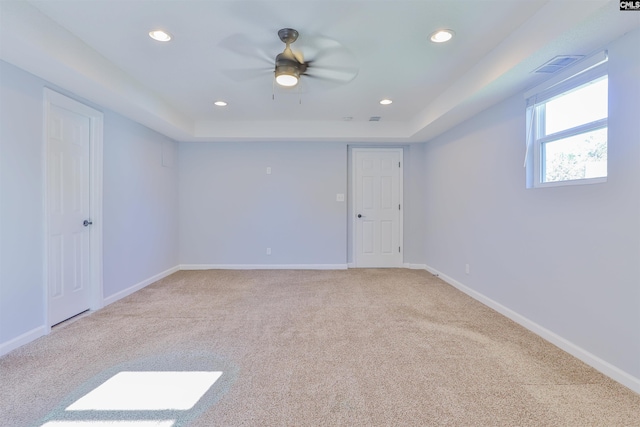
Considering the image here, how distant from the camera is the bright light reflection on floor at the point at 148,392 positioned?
1.75m

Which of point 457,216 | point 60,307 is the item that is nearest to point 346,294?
point 457,216

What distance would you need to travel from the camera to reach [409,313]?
10.6 ft

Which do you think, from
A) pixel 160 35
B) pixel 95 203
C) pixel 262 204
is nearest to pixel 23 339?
pixel 95 203

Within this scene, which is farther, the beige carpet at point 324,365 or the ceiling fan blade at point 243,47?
the ceiling fan blade at point 243,47

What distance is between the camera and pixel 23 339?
8.14 ft

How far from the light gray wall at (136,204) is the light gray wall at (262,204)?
343 millimetres

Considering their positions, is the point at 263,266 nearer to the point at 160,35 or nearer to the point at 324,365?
the point at 324,365

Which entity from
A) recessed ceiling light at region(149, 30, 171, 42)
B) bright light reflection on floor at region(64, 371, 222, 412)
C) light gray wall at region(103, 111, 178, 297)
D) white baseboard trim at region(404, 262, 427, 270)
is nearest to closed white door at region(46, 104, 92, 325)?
light gray wall at region(103, 111, 178, 297)

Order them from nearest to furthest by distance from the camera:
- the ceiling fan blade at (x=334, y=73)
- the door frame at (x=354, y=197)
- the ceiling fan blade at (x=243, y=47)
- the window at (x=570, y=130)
A: the window at (x=570, y=130) → the ceiling fan blade at (x=243, y=47) → the ceiling fan blade at (x=334, y=73) → the door frame at (x=354, y=197)

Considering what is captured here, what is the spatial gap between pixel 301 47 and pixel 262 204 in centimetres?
325

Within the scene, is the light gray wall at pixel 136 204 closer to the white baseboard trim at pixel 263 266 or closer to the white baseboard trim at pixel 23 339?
the white baseboard trim at pixel 263 266

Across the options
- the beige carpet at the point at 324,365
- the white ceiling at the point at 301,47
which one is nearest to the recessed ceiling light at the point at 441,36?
the white ceiling at the point at 301,47

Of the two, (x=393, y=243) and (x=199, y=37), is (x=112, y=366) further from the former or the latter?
(x=393, y=243)

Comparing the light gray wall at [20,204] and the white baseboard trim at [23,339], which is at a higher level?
the light gray wall at [20,204]
